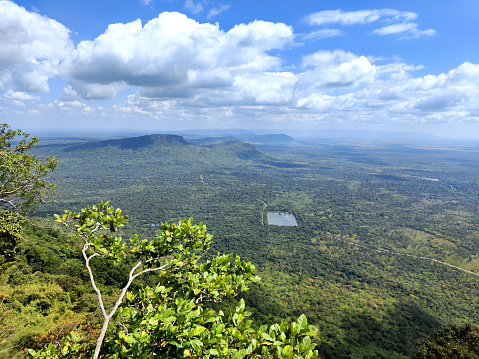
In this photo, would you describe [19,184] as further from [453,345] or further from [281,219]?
[281,219]

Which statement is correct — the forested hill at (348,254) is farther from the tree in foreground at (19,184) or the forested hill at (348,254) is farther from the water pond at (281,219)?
the water pond at (281,219)

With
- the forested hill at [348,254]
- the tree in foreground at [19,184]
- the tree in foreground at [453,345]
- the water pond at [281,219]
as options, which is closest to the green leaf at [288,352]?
the tree in foreground at [19,184]

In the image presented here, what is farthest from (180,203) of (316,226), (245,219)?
(316,226)

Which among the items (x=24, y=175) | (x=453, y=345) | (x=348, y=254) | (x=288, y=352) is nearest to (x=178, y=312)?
(x=288, y=352)

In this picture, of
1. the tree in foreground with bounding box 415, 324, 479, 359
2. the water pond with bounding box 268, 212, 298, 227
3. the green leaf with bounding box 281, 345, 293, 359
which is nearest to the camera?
the green leaf with bounding box 281, 345, 293, 359

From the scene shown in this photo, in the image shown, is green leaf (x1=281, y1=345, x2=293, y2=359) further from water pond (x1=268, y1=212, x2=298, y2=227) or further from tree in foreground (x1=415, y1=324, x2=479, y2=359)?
water pond (x1=268, y1=212, x2=298, y2=227)

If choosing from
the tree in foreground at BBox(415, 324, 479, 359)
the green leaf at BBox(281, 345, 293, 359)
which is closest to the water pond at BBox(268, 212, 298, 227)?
the tree in foreground at BBox(415, 324, 479, 359)
